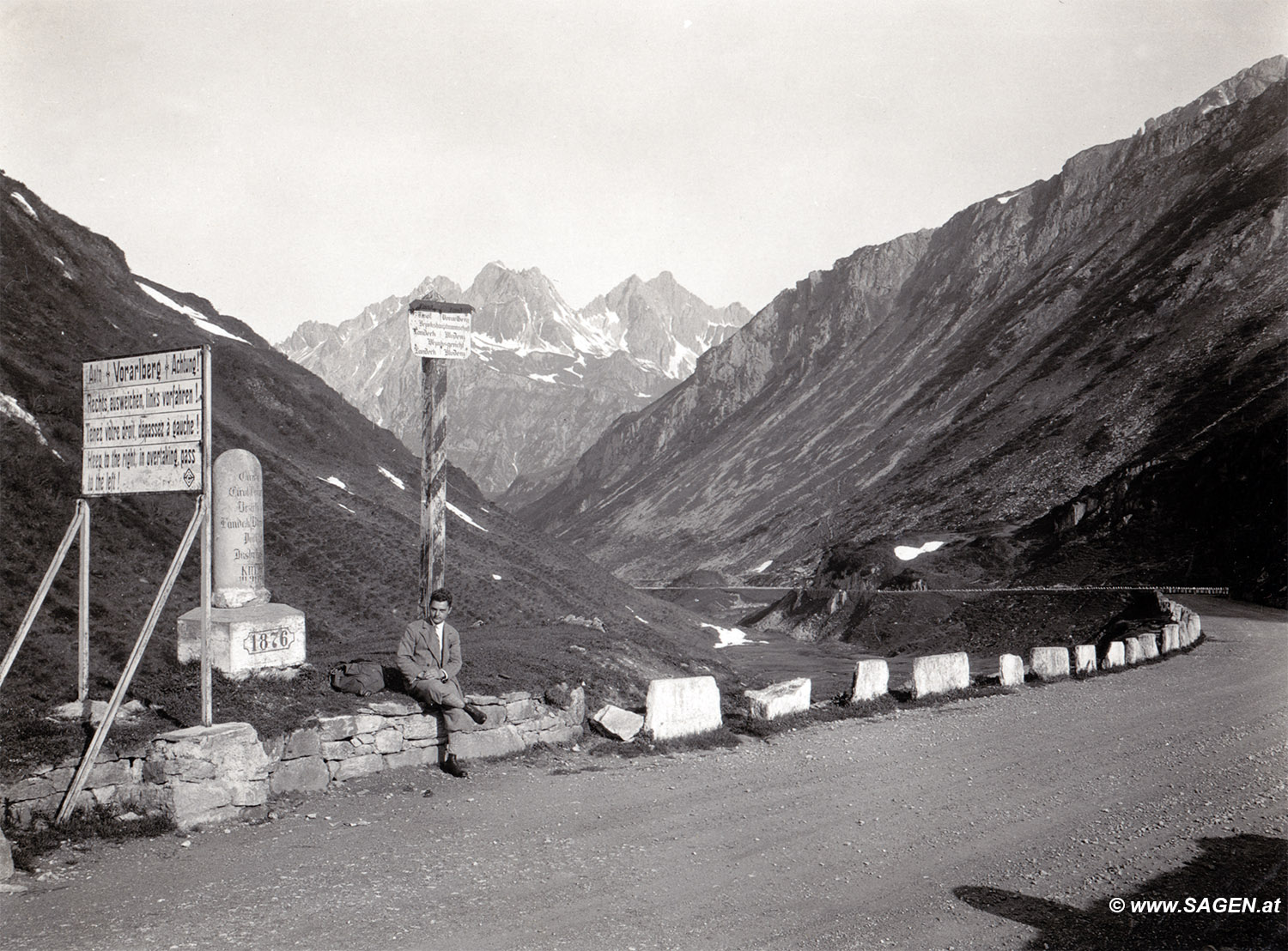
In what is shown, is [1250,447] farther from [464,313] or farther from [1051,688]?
[464,313]

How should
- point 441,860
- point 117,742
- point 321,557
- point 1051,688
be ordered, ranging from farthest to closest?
1. point 321,557
2. point 1051,688
3. point 117,742
4. point 441,860

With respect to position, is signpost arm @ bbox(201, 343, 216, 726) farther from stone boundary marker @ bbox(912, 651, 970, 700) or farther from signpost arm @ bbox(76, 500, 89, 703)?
stone boundary marker @ bbox(912, 651, 970, 700)

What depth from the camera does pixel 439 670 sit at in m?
9.80

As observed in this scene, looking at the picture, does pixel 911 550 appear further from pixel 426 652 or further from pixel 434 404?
pixel 426 652

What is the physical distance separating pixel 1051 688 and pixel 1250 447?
34.3m

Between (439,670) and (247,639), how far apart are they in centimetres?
255

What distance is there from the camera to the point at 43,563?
49.5ft

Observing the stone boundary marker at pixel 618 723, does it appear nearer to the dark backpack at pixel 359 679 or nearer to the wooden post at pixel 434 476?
the wooden post at pixel 434 476

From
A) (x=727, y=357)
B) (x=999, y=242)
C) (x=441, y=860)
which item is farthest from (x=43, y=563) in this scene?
(x=727, y=357)

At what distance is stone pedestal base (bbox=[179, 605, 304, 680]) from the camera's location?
34.8 ft

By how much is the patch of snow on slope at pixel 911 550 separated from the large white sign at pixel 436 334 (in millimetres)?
39579

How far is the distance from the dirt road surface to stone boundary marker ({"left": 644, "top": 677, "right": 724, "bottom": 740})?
0.66m

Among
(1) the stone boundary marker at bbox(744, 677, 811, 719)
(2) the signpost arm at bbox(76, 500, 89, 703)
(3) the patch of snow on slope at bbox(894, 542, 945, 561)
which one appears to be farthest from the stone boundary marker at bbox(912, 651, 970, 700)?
(3) the patch of snow on slope at bbox(894, 542, 945, 561)

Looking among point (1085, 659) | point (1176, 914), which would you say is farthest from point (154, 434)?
point (1085, 659)
